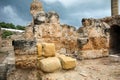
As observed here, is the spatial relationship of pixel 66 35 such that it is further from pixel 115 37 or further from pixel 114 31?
pixel 115 37

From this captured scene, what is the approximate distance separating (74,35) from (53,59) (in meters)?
4.47

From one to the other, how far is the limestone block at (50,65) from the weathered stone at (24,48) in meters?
0.41

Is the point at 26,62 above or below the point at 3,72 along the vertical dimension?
above

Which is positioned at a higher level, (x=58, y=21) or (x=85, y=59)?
(x=58, y=21)

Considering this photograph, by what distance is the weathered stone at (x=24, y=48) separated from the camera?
4422 mm

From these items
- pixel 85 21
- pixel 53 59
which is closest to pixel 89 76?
pixel 53 59

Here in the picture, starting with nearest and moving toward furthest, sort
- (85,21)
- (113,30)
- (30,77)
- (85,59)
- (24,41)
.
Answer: (30,77)
(24,41)
(85,59)
(85,21)
(113,30)

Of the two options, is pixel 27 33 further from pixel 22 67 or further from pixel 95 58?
pixel 22 67

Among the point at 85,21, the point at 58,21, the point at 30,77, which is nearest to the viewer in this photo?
the point at 30,77

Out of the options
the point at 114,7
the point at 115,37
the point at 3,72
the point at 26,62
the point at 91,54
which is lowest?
the point at 3,72

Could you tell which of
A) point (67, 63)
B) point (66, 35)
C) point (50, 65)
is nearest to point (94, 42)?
point (66, 35)

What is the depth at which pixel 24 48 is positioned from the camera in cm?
443

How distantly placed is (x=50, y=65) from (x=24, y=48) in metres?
0.74

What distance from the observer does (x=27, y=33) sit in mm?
8406
